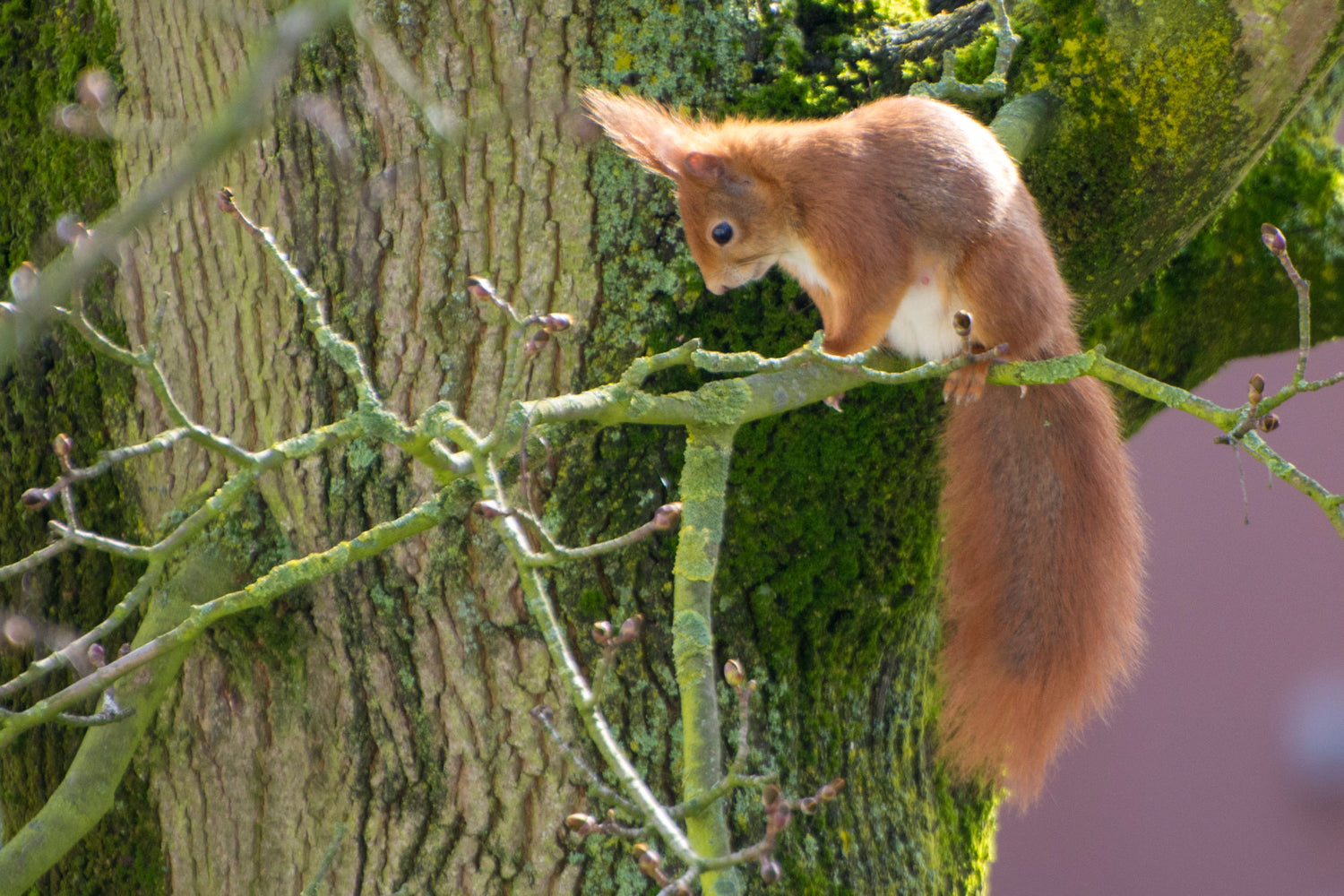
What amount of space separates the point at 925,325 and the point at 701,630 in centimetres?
88

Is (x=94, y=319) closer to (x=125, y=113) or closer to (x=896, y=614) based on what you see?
(x=125, y=113)

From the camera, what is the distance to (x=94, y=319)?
1.79m

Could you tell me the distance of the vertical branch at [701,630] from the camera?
40.8 inches

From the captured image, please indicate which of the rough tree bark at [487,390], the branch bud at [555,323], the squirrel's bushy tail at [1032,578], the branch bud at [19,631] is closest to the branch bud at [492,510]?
the branch bud at [555,323]

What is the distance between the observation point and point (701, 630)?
3.76ft

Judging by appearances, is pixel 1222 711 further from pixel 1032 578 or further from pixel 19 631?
pixel 19 631

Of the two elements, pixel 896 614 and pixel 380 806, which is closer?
pixel 380 806

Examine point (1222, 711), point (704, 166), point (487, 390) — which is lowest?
point (1222, 711)

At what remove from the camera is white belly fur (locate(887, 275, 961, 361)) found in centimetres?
179

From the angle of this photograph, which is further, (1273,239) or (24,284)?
(24,284)

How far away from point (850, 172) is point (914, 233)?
0.44 ft

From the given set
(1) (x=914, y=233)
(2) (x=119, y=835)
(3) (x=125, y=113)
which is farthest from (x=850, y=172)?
(2) (x=119, y=835)

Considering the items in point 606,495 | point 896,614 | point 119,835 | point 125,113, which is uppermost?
point 125,113

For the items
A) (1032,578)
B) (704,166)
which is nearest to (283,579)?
(704,166)
